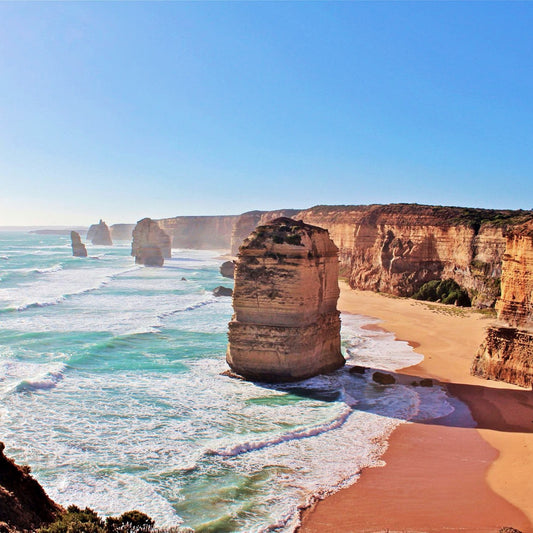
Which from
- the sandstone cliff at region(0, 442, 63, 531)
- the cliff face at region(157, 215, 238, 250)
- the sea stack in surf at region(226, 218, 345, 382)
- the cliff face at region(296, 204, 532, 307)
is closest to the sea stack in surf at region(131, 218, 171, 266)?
the cliff face at region(296, 204, 532, 307)

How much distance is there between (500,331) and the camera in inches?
691

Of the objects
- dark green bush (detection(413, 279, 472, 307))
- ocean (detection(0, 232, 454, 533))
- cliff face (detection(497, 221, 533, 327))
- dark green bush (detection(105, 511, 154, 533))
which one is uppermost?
cliff face (detection(497, 221, 533, 327))

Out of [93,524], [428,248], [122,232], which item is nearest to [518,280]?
[93,524]

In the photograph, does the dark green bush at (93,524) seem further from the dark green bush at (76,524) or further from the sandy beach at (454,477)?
the sandy beach at (454,477)

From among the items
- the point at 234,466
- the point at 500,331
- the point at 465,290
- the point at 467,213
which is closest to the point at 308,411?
the point at 234,466

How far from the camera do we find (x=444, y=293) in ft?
124

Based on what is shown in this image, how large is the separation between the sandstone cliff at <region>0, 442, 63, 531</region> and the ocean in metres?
2.98

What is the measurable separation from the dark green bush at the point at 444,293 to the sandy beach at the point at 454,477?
17676 millimetres

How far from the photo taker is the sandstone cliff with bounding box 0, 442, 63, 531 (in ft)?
20.2

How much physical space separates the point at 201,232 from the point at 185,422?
372 ft

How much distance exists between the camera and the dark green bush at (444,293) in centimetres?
3600

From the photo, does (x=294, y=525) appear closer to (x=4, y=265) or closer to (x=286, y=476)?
(x=286, y=476)

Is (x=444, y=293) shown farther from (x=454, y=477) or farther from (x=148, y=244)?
(x=148, y=244)

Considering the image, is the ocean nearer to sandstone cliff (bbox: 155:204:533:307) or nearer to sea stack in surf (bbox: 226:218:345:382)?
sea stack in surf (bbox: 226:218:345:382)
